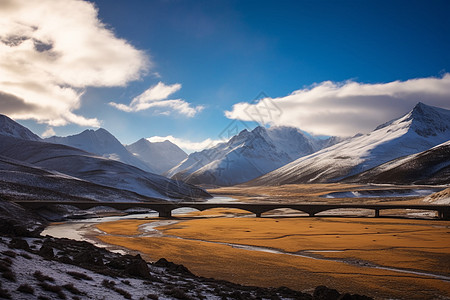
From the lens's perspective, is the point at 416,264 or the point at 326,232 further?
the point at 326,232

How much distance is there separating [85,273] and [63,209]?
78088mm

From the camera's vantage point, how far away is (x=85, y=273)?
17812mm

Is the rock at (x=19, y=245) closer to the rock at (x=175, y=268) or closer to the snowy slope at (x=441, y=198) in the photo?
the rock at (x=175, y=268)

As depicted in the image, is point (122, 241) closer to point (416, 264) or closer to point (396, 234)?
point (416, 264)

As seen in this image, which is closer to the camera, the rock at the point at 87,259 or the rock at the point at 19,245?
the rock at the point at 19,245

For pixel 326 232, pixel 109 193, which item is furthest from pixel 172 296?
pixel 109 193

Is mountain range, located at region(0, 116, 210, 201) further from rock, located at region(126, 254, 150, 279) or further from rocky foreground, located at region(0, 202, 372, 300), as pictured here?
rock, located at region(126, 254, 150, 279)

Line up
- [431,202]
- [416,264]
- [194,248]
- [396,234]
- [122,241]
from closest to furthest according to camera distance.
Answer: [416,264]
[194,248]
[122,241]
[396,234]
[431,202]

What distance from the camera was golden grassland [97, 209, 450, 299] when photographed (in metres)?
23.7

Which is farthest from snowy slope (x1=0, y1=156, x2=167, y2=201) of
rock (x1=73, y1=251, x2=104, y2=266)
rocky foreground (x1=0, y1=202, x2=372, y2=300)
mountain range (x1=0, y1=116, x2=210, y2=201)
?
rocky foreground (x1=0, y1=202, x2=372, y2=300)

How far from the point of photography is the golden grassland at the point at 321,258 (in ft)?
77.8

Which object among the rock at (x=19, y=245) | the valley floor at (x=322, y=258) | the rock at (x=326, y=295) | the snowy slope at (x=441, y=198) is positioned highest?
the snowy slope at (x=441, y=198)

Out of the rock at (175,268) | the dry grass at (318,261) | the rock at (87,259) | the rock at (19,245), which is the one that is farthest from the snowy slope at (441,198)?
the rock at (19,245)

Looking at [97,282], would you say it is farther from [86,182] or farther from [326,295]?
[86,182]
